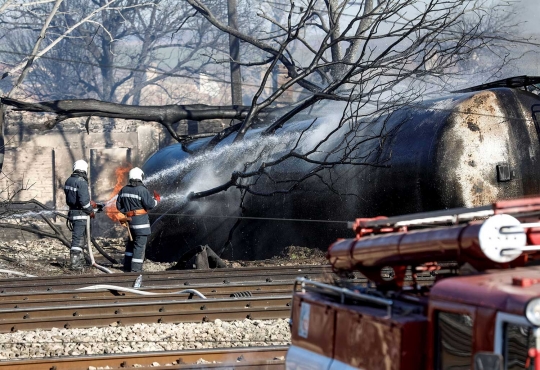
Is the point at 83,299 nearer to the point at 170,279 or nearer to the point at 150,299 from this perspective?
the point at 150,299

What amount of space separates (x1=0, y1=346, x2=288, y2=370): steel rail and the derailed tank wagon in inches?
198

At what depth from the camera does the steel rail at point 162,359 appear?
542 centimetres

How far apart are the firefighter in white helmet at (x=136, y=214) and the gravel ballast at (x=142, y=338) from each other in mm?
4230

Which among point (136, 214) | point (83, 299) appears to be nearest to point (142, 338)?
point (83, 299)

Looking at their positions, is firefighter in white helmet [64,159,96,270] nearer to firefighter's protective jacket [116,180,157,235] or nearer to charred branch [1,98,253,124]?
firefighter's protective jacket [116,180,157,235]

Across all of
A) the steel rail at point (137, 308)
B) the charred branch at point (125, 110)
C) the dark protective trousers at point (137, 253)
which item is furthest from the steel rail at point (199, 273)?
the charred branch at point (125, 110)

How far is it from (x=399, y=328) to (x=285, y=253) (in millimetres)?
9358

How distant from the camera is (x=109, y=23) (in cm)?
3694

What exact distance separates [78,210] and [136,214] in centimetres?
133

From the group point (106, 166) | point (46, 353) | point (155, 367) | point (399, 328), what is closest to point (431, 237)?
point (399, 328)

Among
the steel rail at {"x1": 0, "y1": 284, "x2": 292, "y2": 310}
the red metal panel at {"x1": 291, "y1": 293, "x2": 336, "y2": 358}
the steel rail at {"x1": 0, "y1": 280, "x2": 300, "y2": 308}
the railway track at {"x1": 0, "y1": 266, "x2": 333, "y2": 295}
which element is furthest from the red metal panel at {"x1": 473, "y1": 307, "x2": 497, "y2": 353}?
the railway track at {"x1": 0, "y1": 266, "x2": 333, "y2": 295}

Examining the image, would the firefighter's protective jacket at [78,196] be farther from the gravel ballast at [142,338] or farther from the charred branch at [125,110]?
the gravel ballast at [142,338]

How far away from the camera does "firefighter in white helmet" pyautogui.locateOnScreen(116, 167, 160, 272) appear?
10961 millimetres

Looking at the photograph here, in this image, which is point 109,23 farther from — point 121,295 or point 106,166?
point 121,295
